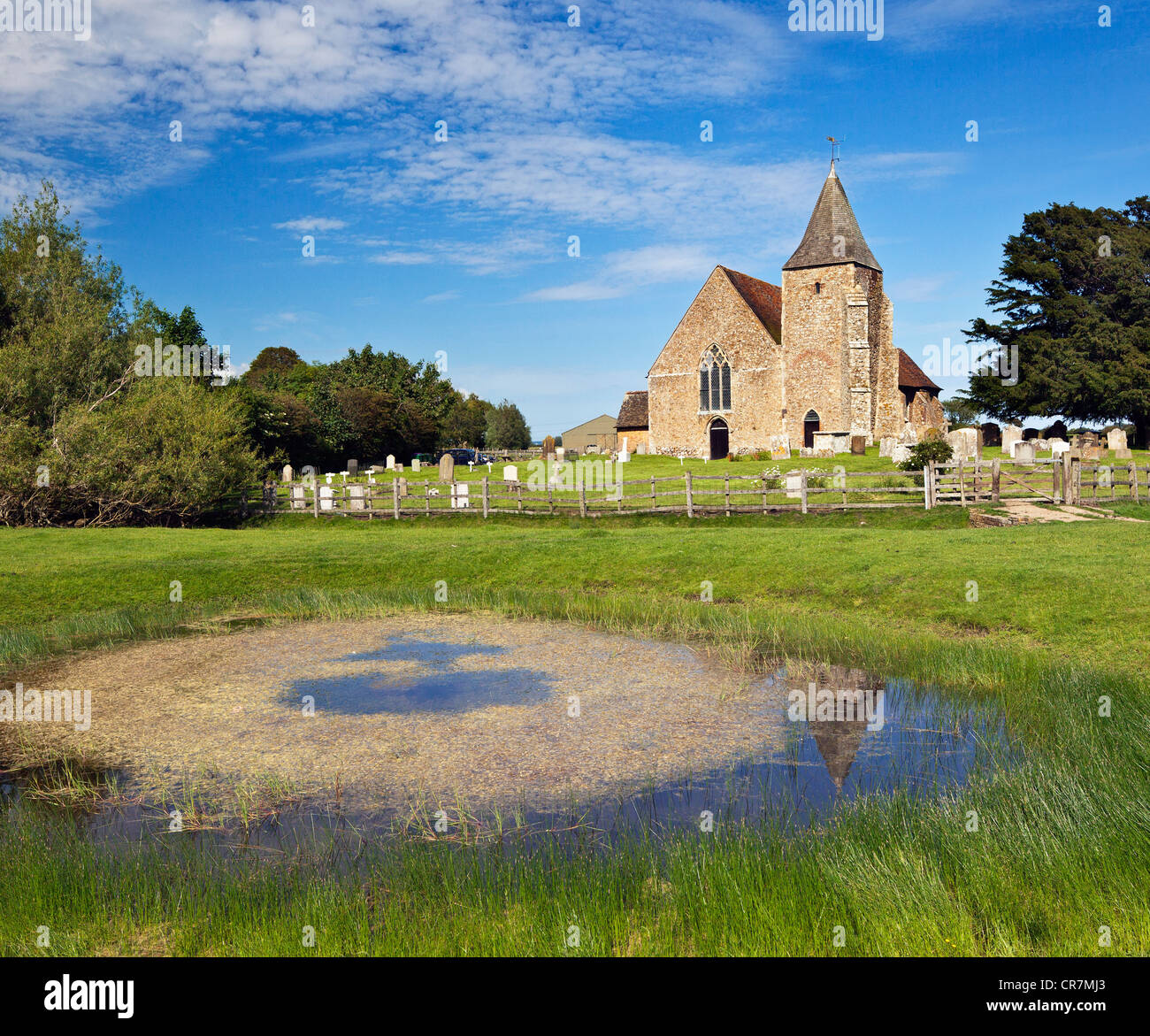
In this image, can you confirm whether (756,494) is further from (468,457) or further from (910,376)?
(468,457)

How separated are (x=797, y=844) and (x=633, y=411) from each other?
192 ft

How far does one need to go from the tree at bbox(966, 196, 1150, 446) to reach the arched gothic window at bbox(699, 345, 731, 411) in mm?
15148

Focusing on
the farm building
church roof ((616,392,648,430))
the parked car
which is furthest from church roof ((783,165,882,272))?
the farm building

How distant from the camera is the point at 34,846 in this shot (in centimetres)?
596

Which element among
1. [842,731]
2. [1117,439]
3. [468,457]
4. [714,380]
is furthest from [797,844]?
[468,457]

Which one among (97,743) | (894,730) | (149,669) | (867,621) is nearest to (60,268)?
(149,669)

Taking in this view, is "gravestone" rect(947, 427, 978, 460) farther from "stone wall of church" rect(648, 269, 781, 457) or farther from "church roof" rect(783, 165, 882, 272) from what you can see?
"church roof" rect(783, 165, 882, 272)

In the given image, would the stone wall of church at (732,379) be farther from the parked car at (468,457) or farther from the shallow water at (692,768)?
the shallow water at (692,768)

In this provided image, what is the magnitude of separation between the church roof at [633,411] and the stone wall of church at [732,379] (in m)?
4.42

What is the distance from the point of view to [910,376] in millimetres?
59344

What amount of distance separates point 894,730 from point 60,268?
3905 centimetres

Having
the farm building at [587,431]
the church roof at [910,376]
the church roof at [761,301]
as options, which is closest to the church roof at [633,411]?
the church roof at [761,301]

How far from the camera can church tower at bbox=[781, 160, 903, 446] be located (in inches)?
1984

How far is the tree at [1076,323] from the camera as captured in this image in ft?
155
